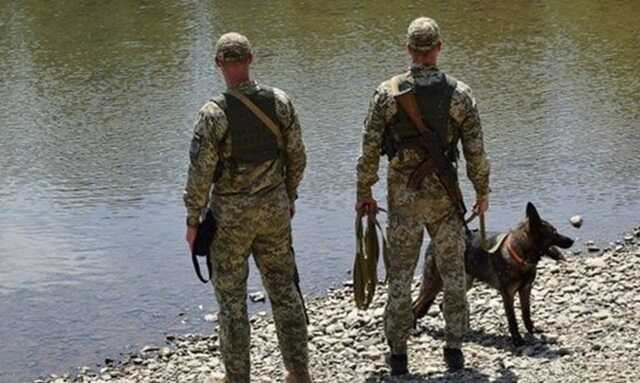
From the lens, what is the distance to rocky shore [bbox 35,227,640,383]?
729 cm

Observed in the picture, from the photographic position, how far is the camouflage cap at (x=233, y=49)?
21.2 ft

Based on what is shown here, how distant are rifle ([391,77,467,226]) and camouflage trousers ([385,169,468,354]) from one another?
1.8 inches

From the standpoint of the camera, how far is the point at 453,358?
735cm

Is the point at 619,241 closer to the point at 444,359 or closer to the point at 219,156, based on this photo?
the point at 444,359

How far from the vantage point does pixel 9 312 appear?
10.6 metres

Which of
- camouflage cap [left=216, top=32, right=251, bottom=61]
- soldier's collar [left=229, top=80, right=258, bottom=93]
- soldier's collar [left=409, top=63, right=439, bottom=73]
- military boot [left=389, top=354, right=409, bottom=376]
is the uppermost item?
camouflage cap [left=216, top=32, right=251, bottom=61]

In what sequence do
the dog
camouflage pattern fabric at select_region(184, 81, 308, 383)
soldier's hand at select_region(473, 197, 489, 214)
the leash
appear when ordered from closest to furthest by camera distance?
camouflage pattern fabric at select_region(184, 81, 308, 383), soldier's hand at select_region(473, 197, 489, 214), the leash, the dog

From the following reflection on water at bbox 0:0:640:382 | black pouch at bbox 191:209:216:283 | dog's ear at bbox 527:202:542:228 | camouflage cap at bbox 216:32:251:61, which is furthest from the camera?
reflection on water at bbox 0:0:640:382

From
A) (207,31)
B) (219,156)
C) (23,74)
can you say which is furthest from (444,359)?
(207,31)

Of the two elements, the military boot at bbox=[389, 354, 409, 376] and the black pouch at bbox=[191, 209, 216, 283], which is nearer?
the black pouch at bbox=[191, 209, 216, 283]

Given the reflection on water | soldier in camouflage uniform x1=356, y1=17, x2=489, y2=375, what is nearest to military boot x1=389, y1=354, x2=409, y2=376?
soldier in camouflage uniform x1=356, y1=17, x2=489, y2=375

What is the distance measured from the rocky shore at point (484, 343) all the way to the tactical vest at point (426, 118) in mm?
1391

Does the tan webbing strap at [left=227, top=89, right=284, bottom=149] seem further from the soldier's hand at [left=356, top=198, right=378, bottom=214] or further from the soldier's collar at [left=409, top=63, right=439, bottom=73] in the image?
the soldier's collar at [left=409, top=63, right=439, bottom=73]

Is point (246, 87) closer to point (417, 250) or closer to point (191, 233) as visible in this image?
point (191, 233)
